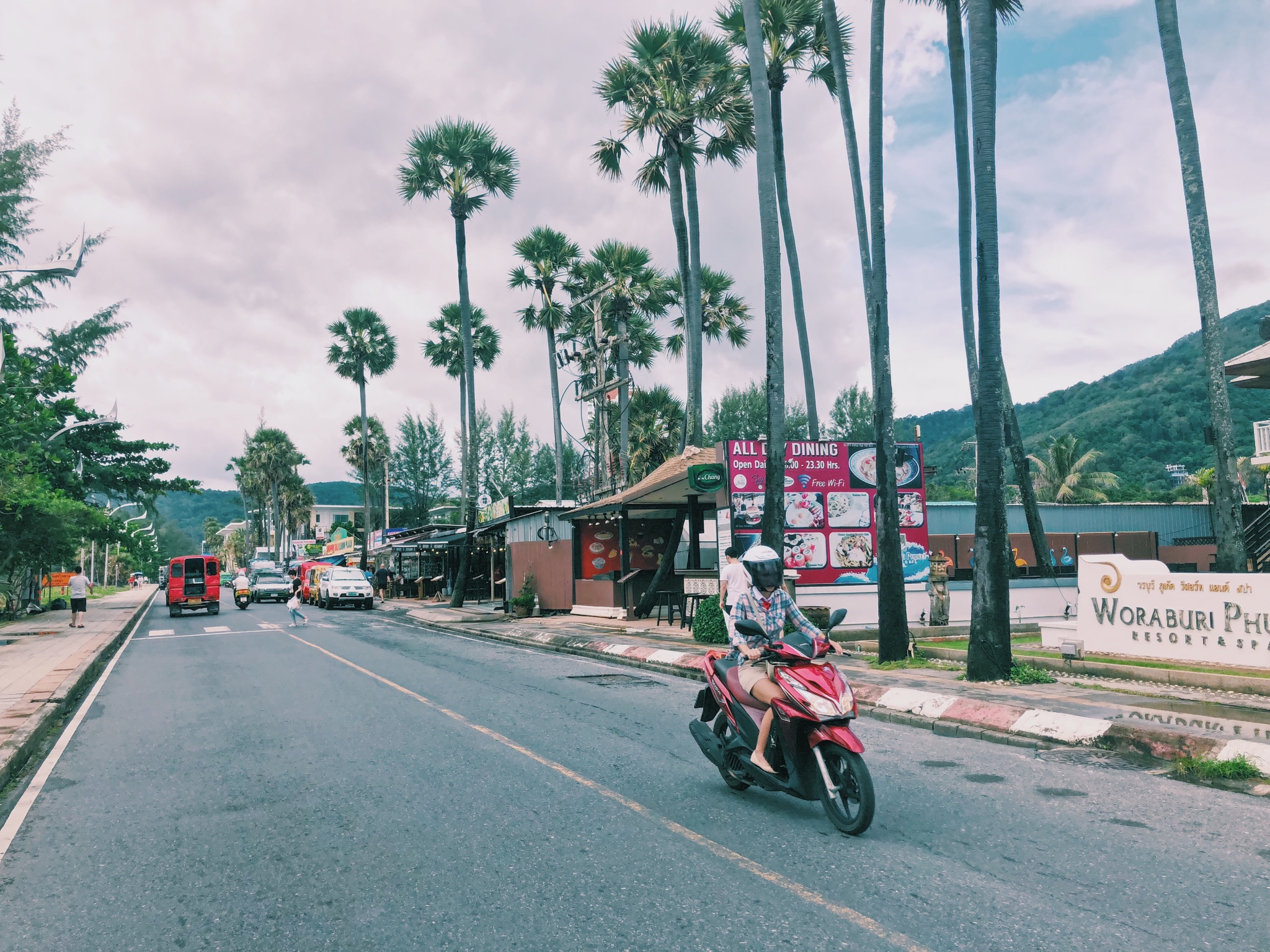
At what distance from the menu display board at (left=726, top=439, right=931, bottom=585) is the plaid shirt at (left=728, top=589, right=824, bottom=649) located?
12217 millimetres

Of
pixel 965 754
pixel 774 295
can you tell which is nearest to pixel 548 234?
pixel 774 295

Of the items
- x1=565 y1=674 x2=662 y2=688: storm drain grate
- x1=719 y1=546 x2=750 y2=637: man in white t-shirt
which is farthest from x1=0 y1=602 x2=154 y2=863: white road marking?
x1=565 y1=674 x2=662 y2=688: storm drain grate

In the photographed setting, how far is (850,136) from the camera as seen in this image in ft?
65.2

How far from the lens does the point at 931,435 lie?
327 feet

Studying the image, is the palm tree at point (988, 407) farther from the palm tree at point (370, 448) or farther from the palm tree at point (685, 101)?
the palm tree at point (370, 448)

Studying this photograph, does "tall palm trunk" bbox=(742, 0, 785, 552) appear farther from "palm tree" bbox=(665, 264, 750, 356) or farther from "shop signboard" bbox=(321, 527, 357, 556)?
"shop signboard" bbox=(321, 527, 357, 556)

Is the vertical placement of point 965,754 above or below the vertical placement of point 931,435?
below

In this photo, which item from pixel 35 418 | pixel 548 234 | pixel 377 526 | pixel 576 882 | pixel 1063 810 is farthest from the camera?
pixel 377 526

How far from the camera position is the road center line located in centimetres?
398

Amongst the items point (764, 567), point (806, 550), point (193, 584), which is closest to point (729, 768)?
point (764, 567)

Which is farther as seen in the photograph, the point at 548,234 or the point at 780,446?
the point at 548,234

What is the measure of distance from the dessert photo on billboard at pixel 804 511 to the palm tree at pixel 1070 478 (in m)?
44.1

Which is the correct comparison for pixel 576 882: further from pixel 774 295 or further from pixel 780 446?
pixel 774 295

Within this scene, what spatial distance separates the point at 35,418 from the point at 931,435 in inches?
3465
